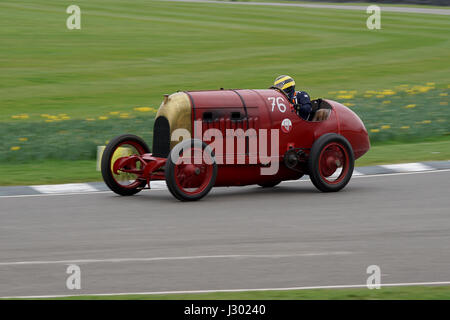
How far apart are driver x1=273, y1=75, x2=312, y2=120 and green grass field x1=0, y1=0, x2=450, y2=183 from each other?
3405mm

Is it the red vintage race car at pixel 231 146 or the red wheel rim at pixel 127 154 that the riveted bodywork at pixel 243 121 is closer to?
the red vintage race car at pixel 231 146

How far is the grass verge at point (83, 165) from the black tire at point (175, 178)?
247 cm

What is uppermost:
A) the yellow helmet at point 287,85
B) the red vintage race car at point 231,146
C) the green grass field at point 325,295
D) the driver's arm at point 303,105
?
the yellow helmet at point 287,85

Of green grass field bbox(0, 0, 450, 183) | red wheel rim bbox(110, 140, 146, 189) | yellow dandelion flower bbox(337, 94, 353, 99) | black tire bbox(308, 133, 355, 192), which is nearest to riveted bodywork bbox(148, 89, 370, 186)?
black tire bbox(308, 133, 355, 192)

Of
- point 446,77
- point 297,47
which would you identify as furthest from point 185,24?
point 446,77

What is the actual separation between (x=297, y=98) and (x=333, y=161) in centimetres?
98

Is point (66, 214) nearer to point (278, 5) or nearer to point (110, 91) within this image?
point (110, 91)

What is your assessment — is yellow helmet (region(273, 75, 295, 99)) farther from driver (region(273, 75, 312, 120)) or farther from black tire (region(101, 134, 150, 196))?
black tire (region(101, 134, 150, 196))

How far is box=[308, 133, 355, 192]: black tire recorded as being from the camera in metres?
12.0

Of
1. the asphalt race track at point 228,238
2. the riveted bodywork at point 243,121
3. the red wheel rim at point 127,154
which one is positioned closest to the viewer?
the asphalt race track at point 228,238

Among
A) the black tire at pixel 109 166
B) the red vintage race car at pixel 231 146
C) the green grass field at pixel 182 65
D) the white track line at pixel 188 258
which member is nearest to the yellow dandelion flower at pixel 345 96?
the green grass field at pixel 182 65

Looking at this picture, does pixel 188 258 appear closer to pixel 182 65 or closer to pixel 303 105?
pixel 303 105

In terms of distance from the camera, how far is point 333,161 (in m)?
12.3

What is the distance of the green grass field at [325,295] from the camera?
715 cm
